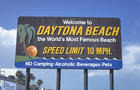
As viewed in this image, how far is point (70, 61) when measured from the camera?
55.9ft

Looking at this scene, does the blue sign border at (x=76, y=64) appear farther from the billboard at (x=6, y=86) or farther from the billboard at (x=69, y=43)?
the billboard at (x=6, y=86)

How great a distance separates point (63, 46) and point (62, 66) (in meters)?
1.34

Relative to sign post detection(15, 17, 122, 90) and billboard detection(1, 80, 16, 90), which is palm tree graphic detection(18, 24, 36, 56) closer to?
sign post detection(15, 17, 122, 90)

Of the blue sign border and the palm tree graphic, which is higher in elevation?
the palm tree graphic

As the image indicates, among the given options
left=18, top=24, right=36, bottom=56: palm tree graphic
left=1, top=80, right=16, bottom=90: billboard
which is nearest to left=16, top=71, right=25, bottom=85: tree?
left=1, top=80, right=16, bottom=90: billboard

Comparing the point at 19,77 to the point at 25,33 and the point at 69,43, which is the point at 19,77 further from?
the point at 69,43

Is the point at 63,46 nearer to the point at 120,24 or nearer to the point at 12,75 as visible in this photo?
the point at 120,24

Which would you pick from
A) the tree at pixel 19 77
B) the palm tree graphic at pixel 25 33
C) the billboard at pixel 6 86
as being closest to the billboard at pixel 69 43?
the palm tree graphic at pixel 25 33

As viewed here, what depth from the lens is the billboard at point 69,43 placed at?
17.0 m

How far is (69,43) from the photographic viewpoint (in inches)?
680

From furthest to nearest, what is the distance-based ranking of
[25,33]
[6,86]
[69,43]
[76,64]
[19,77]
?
[19,77]
[6,86]
[25,33]
[69,43]
[76,64]

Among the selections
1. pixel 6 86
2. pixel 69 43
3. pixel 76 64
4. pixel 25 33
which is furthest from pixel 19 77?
pixel 76 64

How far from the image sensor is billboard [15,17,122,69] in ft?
55.9

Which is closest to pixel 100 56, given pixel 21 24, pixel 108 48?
pixel 108 48
